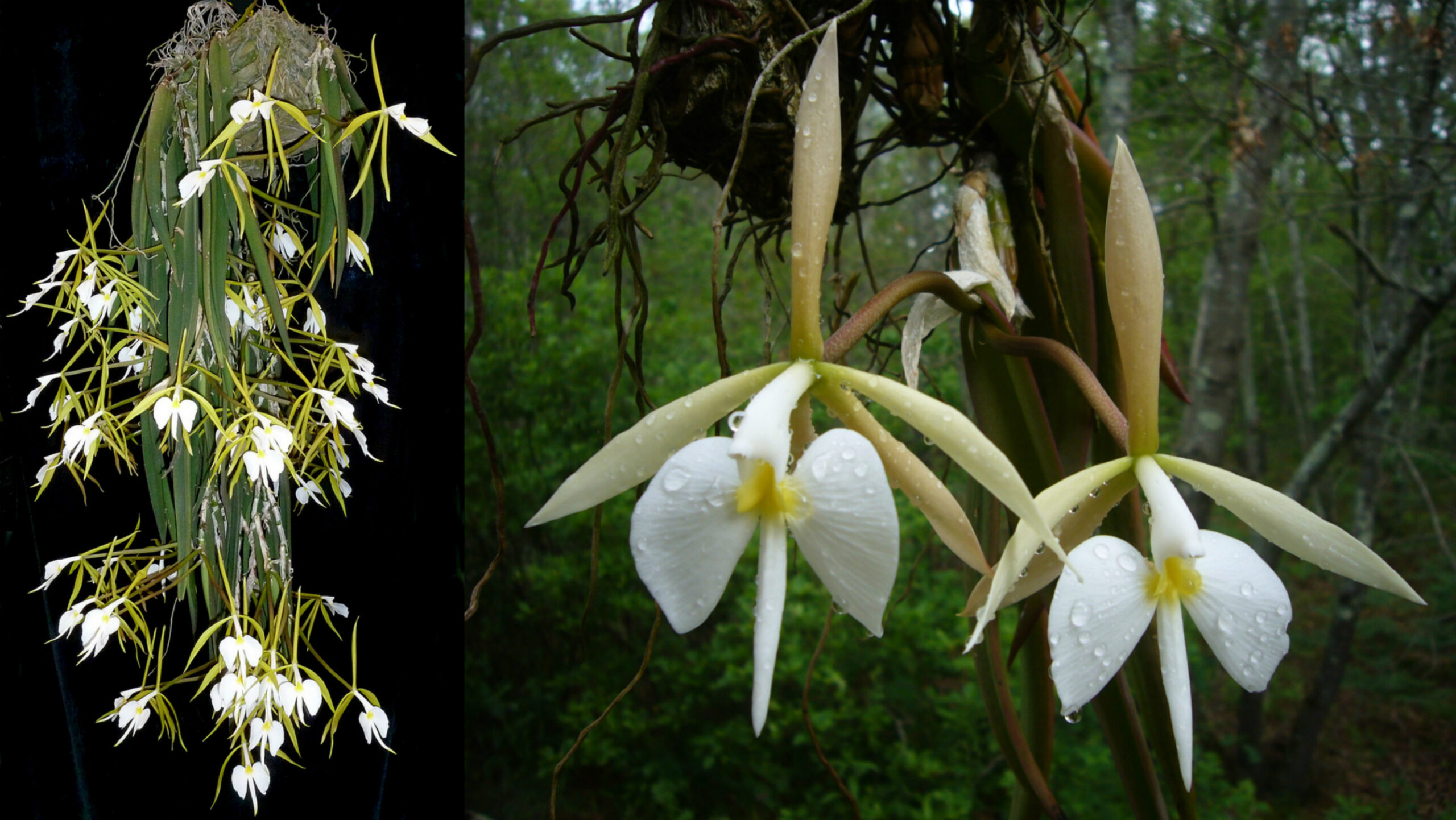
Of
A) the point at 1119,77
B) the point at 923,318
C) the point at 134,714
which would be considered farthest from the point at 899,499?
the point at 134,714

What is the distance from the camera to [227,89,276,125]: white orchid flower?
0.37m

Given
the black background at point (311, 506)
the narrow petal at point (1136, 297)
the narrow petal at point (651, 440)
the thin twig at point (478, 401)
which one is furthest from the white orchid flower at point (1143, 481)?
the black background at point (311, 506)

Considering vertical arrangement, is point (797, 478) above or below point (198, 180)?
below

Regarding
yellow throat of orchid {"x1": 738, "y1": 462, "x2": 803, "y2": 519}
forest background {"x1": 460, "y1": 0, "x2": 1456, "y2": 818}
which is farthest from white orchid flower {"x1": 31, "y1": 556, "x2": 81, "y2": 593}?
forest background {"x1": 460, "y1": 0, "x2": 1456, "y2": 818}

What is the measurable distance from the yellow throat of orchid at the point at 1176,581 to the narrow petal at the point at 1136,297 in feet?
0.13

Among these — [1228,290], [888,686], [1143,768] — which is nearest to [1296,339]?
[1228,290]

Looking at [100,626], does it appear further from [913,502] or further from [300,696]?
[913,502]

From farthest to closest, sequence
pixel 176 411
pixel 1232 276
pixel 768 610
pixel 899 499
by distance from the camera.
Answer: pixel 1232 276, pixel 899 499, pixel 176 411, pixel 768 610

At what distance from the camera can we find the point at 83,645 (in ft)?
1.38

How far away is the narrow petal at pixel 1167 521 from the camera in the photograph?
10.8 inches

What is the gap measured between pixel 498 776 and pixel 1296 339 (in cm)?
669

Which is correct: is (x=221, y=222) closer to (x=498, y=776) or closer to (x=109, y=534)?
(x=109, y=534)

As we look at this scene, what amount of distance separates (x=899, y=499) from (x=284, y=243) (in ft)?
5.14

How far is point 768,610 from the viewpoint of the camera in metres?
0.25
